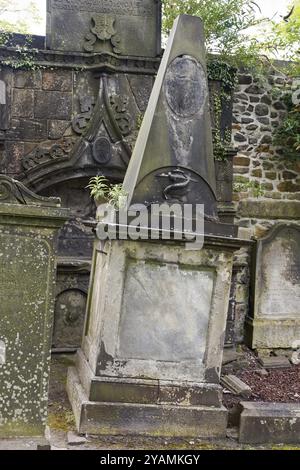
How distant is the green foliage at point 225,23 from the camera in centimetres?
844

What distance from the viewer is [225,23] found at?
856 centimetres

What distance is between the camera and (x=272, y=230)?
8.35m

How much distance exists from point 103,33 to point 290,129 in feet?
10.3

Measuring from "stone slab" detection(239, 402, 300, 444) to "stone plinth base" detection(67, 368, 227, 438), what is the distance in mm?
172

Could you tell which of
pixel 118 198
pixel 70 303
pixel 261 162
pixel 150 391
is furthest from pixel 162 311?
pixel 261 162

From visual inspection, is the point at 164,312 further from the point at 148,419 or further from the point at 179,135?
the point at 179,135

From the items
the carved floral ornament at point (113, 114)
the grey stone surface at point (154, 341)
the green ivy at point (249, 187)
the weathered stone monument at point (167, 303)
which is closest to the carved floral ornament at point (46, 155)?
the carved floral ornament at point (113, 114)

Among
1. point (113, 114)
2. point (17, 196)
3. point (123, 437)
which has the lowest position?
point (123, 437)

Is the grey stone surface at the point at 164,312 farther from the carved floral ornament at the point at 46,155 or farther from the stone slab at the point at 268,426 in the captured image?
the carved floral ornament at the point at 46,155

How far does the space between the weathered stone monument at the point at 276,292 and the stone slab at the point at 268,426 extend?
142 inches

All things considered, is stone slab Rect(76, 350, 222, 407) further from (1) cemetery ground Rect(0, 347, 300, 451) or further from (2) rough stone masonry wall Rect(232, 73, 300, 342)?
(2) rough stone masonry wall Rect(232, 73, 300, 342)

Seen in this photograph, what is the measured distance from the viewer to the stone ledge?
29.3ft

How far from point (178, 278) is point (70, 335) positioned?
2.84m
